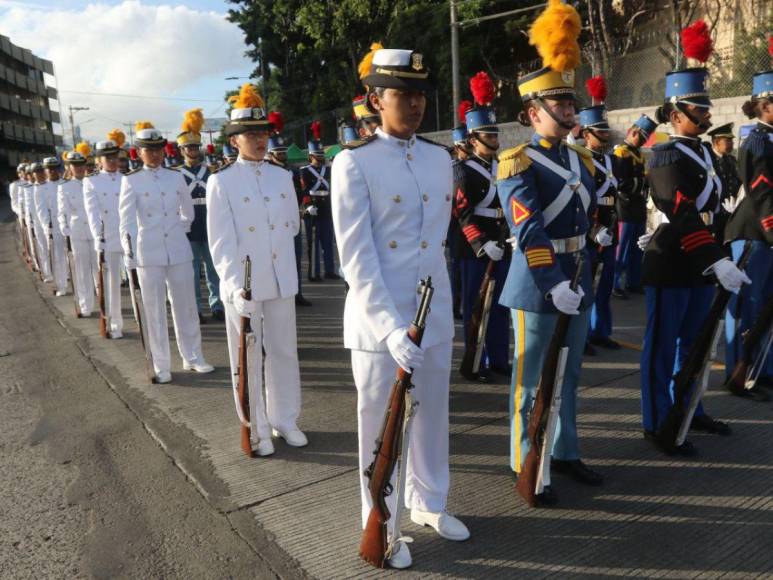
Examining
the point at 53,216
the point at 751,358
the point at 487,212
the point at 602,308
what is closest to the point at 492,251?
the point at 487,212

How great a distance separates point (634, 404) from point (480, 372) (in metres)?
1.33

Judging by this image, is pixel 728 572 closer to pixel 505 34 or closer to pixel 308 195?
pixel 308 195

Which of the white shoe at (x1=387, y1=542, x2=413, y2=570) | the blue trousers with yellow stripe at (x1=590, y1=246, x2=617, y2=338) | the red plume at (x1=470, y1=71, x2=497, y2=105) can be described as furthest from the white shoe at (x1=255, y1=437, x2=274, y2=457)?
the blue trousers with yellow stripe at (x1=590, y1=246, x2=617, y2=338)

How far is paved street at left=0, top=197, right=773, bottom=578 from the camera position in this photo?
3.23 meters

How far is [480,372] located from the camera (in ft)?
19.4

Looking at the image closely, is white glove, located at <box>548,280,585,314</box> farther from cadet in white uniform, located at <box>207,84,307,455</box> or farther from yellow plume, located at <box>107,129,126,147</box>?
yellow plume, located at <box>107,129,126,147</box>

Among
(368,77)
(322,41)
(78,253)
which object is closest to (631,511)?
(368,77)

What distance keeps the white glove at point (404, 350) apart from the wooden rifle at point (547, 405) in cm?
98

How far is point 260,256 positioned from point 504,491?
217 cm

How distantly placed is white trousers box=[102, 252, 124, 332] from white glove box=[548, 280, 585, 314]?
6.13m

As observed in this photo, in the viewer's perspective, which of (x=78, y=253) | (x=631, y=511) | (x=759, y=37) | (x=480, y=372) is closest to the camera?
(x=631, y=511)

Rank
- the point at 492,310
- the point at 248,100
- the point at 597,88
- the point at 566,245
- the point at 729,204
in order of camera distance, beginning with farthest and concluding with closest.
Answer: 1. the point at 729,204
2. the point at 597,88
3. the point at 492,310
4. the point at 248,100
5. the point at 566,245

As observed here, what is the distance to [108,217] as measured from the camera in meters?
8.30

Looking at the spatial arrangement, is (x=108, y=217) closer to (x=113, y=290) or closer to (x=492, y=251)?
(x=113, y=290)
